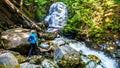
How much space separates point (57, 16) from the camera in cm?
1834

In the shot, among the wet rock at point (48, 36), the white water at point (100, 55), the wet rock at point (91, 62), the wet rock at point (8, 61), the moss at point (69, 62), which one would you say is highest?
the wet rock at point (8, 61)

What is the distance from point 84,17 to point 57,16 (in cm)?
247

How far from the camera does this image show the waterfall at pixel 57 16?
1744 centimetres

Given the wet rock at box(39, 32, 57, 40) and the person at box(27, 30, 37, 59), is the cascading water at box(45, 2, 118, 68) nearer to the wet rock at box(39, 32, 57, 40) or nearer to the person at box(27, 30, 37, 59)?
the wet rock at box(39, 32, 57, 40)

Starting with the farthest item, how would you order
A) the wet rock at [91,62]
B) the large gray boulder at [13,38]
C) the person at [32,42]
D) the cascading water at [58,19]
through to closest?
the cascading water at [58,19], the large gray boulder at [13,38], the person at [32,42], the wet rock at [91,62]

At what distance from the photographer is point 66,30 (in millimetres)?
15969

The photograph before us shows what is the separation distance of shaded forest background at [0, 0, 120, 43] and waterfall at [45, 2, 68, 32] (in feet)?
1.25

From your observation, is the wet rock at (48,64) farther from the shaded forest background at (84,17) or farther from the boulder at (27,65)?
the shaded forest background at (84,17)

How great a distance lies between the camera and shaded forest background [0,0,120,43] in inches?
598

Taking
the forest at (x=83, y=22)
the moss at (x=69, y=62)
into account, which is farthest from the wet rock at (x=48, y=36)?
the moss at (x=69, y=62)

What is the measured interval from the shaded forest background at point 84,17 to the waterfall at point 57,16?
381 millimetres

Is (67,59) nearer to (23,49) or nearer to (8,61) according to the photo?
(8,61)

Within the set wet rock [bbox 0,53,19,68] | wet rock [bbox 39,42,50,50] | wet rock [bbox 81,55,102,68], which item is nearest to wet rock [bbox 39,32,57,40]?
wet rock [bbox 39,42,50,50]

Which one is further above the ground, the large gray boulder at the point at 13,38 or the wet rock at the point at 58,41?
the large gray boulder at the point at 13,38
